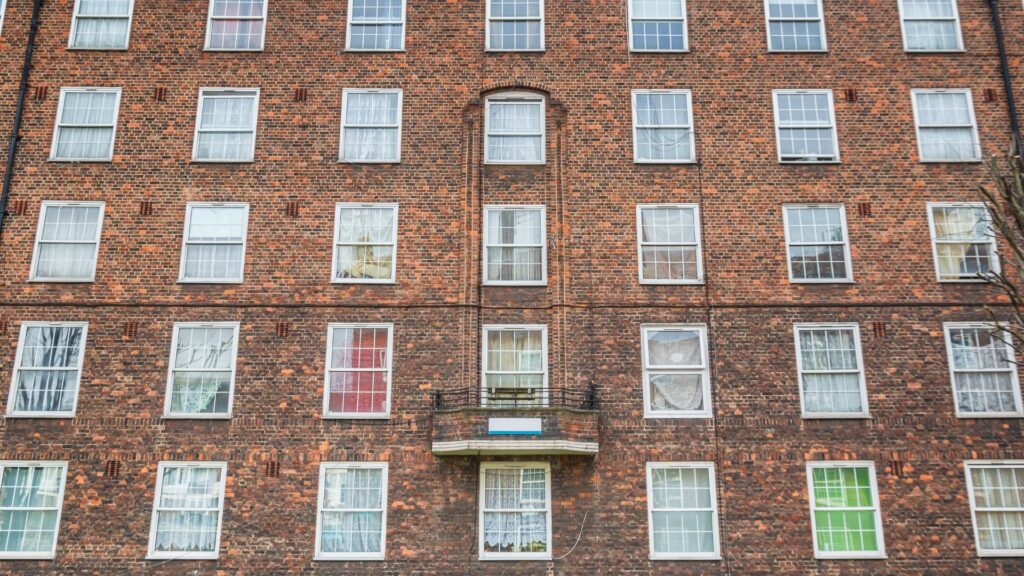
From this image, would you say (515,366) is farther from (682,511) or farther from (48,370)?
(48,370)

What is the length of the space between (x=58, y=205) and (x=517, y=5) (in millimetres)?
→ 11727

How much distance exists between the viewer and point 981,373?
20062 mm

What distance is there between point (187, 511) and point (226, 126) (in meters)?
8.77

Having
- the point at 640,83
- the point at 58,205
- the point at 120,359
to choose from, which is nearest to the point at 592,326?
the point at 640,83

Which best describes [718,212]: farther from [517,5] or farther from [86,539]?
[86,539]

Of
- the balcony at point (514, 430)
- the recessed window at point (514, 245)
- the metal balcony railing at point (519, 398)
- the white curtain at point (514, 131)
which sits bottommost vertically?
the balcony at point (514, 430)

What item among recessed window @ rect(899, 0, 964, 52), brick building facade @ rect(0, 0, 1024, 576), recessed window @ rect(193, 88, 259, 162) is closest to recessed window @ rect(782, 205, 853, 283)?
brick building facade @ rect(0, 0, 1024, 576)

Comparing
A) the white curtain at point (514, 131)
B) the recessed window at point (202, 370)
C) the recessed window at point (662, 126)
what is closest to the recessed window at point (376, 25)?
the white curtain at point (514, 131)

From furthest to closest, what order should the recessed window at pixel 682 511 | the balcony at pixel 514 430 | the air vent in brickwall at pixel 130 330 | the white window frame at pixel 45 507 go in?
the air vent in brickwall at pixel 130 330 < the recessed window at pixel 682 511 < the white window frame at pixel 45 507 < the balcony at pixel 514 430

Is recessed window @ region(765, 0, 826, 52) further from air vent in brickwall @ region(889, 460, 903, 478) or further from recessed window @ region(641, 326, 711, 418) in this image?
air vent in brickwall @ region(889, 460, 903, 478)

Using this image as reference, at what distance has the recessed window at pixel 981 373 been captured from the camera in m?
19.8

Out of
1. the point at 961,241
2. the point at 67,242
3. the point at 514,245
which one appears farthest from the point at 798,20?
the point at 67,242

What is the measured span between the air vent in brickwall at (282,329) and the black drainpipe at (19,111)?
→ 669 centimetres

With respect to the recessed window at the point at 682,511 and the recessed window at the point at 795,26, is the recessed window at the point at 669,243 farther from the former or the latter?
the recessed window at the point at 795,26
